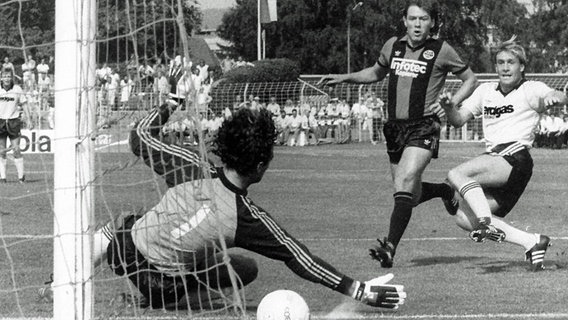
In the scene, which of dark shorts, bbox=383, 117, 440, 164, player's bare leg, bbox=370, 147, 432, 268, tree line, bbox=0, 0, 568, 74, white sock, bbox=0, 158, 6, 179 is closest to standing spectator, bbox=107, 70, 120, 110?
player's bare leg, bbox=370, 147, 432, 268

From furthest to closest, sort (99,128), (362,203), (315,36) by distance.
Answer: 1. (315,36)
2. (362,203)
3. (99,128)

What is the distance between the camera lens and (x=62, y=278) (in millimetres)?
5441

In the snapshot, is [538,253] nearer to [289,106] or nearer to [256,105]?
[256,105]

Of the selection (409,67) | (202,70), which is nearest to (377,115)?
(202,70)

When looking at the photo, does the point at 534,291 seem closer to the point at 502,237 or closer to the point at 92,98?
the point at 502,237

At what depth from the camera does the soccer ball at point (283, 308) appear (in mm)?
5895

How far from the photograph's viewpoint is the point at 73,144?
5367 mm

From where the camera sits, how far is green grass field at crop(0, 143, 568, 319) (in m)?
6.96

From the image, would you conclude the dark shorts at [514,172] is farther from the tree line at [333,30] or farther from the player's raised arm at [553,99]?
the tree line at [333,30]

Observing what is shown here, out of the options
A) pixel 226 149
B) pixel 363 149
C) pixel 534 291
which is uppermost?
pixel 226 149

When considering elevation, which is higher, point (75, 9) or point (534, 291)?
point (75, 9)

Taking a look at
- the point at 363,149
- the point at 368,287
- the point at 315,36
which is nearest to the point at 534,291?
the point at 368,287

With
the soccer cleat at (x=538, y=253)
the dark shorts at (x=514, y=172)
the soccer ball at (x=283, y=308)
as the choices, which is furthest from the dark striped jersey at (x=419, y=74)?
the soccer ball at (x=283, y=308)

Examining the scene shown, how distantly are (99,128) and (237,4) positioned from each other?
257 feet
